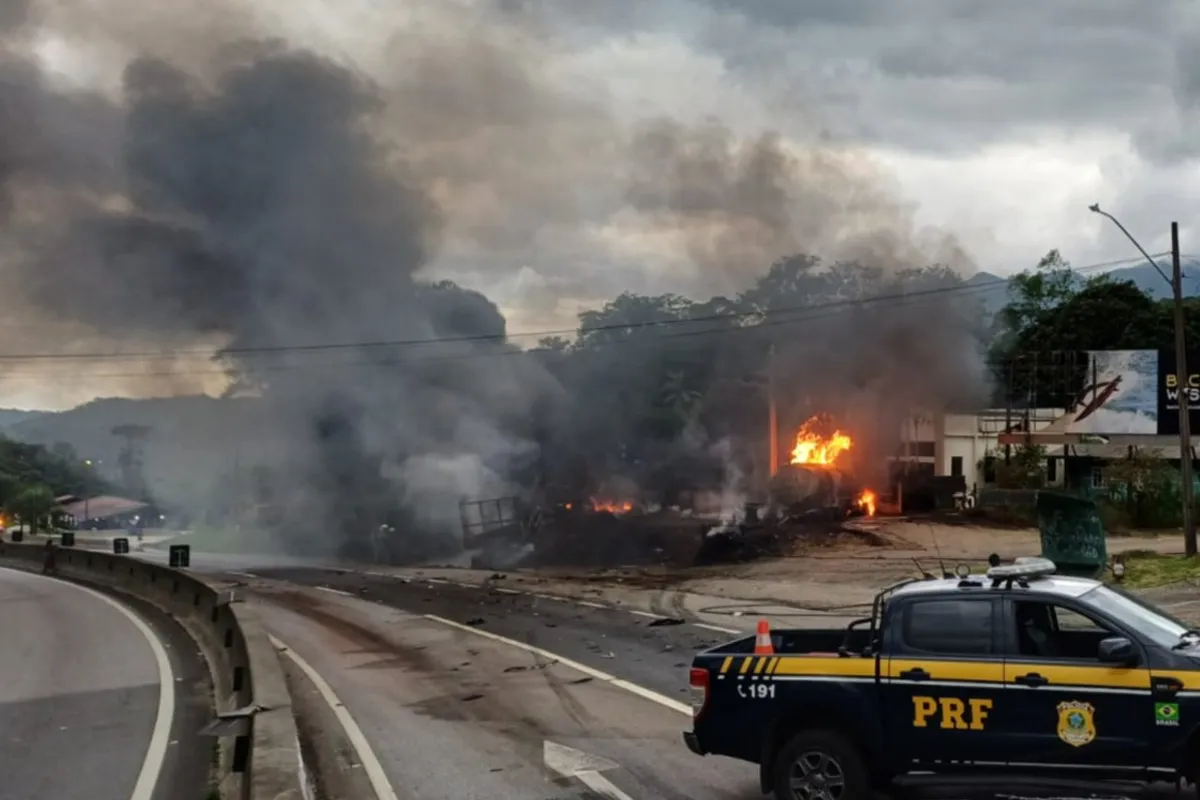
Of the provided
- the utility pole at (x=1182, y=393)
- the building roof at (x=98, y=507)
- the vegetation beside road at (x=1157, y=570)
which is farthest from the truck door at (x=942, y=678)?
the building roof at (x=98, y=507)

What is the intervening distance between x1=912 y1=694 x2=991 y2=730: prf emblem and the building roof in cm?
9375

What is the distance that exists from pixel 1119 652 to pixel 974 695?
866mm

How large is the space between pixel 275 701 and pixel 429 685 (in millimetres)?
3882

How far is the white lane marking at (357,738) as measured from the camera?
851 cm

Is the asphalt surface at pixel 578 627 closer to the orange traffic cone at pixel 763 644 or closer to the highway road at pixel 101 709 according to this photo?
the orange traffic cone at pixel 763 644

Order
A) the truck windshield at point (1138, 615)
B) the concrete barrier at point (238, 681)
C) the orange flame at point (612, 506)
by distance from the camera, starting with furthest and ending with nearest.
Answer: the orange flame at point (612, 506)
the concrete barrier at point (238, 681)
the truck windshield at point (1138, 615)

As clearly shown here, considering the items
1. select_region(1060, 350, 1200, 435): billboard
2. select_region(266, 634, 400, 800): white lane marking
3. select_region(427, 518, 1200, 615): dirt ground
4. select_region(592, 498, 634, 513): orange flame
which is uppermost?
select_region(1060, 350, 1200, 435): billboard

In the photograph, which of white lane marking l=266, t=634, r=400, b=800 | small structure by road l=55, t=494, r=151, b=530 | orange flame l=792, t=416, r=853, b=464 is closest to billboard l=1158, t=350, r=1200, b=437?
orange flame l=792, t=416, r=853, b=464

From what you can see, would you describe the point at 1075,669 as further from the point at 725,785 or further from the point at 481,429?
the point at 481,429

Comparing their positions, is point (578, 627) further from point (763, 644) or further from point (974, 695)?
point (974, 695)

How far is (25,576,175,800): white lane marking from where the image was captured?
9172mm

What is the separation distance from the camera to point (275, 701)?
9.64 metres

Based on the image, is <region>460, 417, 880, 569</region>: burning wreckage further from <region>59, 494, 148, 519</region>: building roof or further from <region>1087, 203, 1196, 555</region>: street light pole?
<region>59, 494, 148, 519</region>: building roof

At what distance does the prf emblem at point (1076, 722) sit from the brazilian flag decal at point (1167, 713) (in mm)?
329
